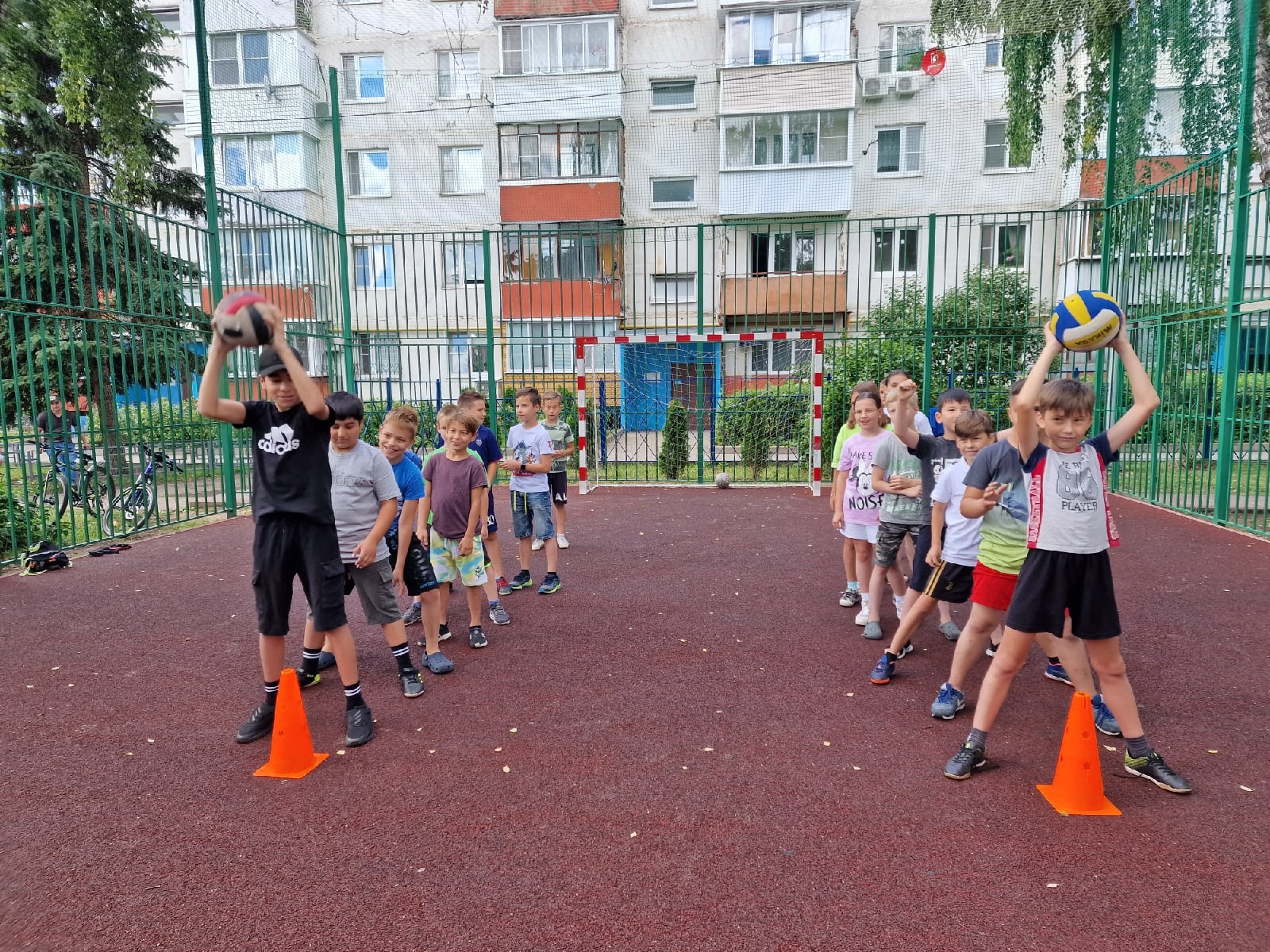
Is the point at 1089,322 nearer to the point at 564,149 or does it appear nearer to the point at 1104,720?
the point at 1104,720

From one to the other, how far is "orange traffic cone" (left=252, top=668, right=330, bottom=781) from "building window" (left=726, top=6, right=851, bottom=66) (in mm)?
23054

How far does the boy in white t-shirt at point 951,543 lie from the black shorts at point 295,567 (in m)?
2.92

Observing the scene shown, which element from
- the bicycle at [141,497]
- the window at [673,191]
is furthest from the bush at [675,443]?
the window at [673,191]

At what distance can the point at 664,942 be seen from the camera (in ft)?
8.00

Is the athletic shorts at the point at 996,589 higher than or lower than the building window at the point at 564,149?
lower

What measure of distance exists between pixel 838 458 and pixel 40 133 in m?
17.3

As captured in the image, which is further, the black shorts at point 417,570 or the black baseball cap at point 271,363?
the black shorts at point 417,570

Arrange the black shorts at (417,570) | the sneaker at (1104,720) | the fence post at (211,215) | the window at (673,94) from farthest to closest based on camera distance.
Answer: the window at (673,94) → the fence post at (211,215) → the black shorts at (417,570) → the sneaker at (1104,720)

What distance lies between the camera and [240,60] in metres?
23.3

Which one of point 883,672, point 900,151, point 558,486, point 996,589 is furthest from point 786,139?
point 996,589

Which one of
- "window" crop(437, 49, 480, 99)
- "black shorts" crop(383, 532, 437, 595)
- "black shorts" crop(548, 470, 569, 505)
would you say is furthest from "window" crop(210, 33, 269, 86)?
"black shorts" crop(383, 532, 437, 595)

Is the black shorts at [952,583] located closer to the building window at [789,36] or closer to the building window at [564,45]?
the building window at [789,36]

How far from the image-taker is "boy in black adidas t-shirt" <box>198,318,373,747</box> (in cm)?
367

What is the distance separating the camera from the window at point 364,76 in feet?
81.6
